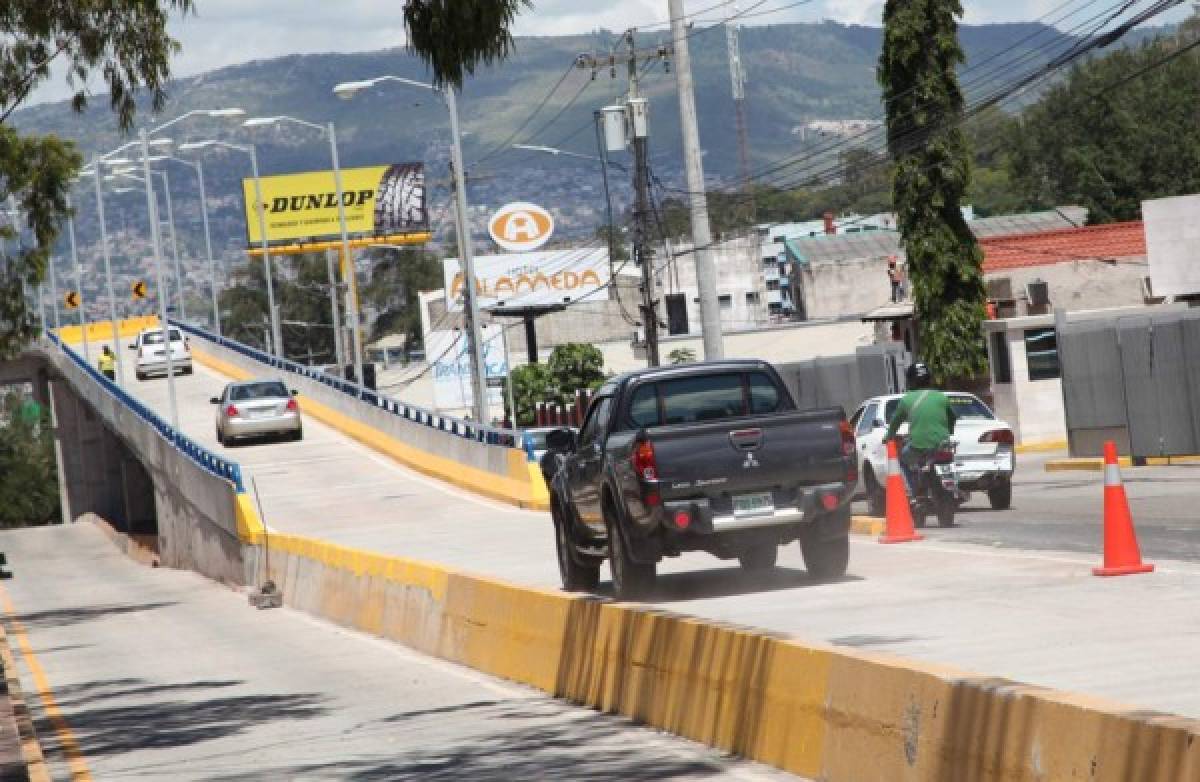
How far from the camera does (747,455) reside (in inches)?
744

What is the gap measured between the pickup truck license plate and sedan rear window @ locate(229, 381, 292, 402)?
42.3 metres

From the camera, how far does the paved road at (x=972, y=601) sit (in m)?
12.4

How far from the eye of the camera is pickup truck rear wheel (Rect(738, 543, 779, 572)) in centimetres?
2171

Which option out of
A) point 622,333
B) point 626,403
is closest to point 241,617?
point 626,403

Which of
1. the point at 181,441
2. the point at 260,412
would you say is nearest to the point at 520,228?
the point at 260,412

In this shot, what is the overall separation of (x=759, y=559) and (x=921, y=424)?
3878 millimetres

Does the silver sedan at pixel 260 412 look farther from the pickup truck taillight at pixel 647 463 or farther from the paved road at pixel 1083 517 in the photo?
the pickup truck taillight at pixel 647 463

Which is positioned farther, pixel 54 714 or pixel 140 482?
pixel 140 482

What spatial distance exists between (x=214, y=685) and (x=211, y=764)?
7001mm

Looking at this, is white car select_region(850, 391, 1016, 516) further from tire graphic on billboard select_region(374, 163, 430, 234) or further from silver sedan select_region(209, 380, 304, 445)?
tire graphic on billboard select_region(374, 163, 430, 234)

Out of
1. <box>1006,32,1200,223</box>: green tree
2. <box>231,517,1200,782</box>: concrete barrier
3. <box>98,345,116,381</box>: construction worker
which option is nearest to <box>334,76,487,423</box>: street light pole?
<box>98,345,116,381</box>: construction worker

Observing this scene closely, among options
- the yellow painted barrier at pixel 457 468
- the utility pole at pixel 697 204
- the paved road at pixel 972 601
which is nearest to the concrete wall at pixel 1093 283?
the yellow painted barrier at pixel 457 468

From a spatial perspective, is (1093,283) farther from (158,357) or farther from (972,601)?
(972,601)

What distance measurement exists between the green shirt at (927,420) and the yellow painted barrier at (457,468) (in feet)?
51.0
